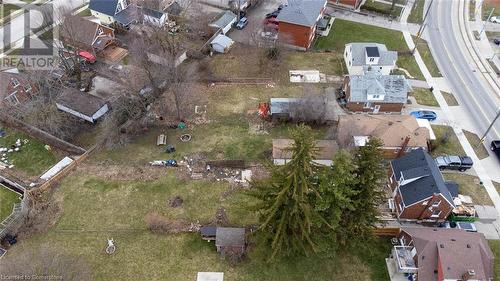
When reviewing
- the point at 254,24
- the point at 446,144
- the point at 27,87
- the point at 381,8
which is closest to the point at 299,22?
the point at 254,24

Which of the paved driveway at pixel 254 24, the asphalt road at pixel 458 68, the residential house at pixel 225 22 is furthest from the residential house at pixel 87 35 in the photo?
the asphalt road at pixel 458 68

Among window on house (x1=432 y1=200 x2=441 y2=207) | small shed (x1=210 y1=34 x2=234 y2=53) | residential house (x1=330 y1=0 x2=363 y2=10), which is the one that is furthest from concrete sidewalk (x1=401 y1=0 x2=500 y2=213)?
small shed (x1=210 y1=34 x2=234 y2=53)

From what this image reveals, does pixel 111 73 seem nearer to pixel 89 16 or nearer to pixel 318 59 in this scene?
pixel 89 16

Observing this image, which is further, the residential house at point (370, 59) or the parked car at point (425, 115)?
the residential house at point (370, 59)

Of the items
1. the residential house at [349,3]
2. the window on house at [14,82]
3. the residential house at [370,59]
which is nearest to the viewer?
the window on house at [14,82]

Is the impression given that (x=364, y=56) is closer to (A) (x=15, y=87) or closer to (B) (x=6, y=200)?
(A) (x=15, y=87)

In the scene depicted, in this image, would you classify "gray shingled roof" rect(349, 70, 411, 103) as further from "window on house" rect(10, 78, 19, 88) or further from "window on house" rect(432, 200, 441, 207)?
"window on house" rect(10, 78, 19, 88)

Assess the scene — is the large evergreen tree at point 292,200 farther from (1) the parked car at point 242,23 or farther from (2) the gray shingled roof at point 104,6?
(2) the gray shingled roof at point 104,6
